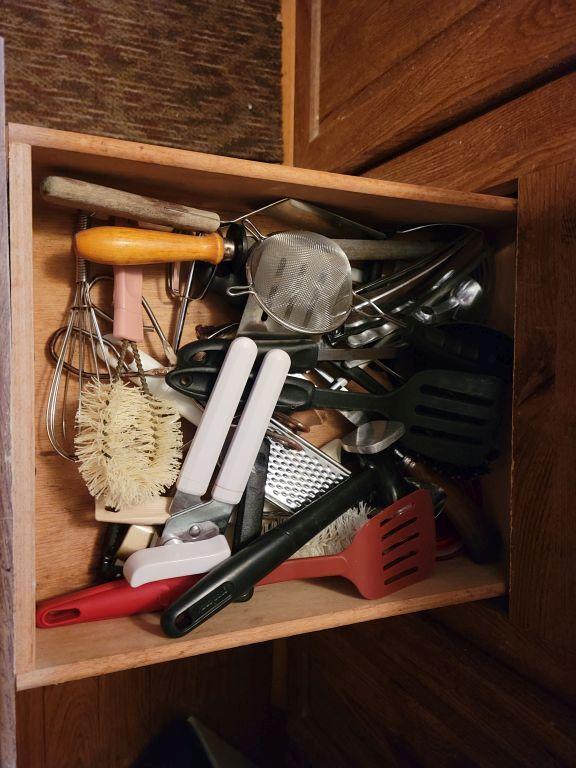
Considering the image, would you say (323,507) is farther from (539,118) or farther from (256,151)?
(256,151)

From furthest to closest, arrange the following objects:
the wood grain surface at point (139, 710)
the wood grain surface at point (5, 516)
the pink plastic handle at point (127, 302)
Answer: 1. the wood grain surface at point (139, 710)
2. the pink plastic handle at point (127, 302)
3. the wood grain surface at point (5, 516)

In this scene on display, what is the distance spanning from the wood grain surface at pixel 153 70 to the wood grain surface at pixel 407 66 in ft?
0.28

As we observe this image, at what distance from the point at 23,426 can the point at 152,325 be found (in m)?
0.27

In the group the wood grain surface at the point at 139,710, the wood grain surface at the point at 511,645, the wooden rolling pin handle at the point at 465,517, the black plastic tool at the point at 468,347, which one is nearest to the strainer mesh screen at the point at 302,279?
the black plastic tool at the point at 468,347

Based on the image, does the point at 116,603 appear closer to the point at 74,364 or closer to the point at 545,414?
the point at 74,364

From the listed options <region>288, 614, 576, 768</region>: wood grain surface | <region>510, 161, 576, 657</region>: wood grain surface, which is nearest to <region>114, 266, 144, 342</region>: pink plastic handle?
<region>510, 161, 576, 657</region>: wood grain surface

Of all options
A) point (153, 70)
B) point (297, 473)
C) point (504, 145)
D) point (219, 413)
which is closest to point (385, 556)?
point (297, 473)

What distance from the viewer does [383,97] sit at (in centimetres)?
91

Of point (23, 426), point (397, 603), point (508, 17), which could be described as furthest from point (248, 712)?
point (508, 17)

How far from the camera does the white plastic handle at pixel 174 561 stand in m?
0.56

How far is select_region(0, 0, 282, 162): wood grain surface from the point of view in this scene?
92 centimetres

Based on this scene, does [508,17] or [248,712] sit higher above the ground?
[508,17]

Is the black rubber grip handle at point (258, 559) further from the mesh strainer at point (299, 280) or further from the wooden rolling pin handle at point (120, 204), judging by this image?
the wooden rolling pin handle at point (120, 204)

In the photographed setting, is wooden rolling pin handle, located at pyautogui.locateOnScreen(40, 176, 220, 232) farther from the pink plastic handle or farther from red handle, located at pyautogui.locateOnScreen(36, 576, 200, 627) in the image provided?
red handle, located at pyautogui.locateOnScreen(36, 576, 200, 627)
